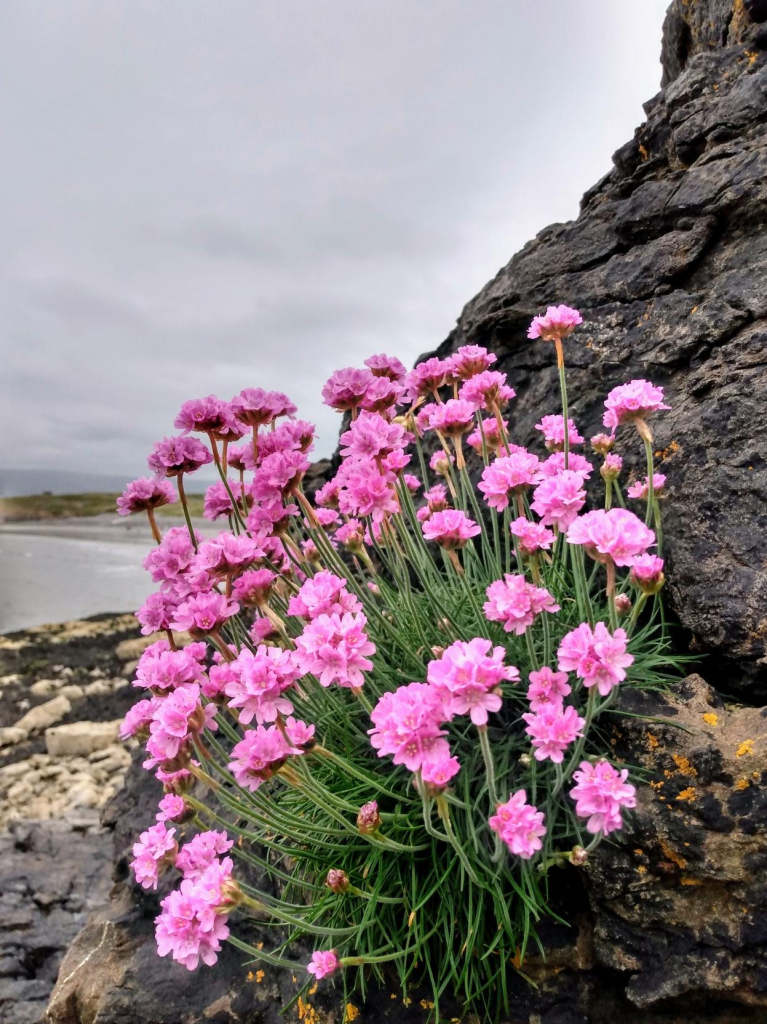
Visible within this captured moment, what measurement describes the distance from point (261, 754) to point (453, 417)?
61.6 inches

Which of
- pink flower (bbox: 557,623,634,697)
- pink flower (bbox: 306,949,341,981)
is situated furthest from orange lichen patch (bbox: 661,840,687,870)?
pink flower (bbox: 306,949,341,981)

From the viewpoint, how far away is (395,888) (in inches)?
92.5

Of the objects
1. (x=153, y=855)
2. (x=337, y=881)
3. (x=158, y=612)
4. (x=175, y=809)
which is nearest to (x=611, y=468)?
(x=337, y=881)

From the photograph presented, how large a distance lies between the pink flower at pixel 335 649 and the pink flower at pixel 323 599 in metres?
0.19

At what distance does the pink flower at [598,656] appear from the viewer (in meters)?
1.73

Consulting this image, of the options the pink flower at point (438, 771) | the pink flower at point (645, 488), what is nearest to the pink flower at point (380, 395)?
the pink flower at point (645, 488)

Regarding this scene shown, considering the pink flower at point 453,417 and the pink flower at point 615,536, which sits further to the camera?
the pink flower at point 453,417

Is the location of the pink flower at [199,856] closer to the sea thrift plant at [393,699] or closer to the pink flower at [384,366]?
the sea thrift plant at [393,699]

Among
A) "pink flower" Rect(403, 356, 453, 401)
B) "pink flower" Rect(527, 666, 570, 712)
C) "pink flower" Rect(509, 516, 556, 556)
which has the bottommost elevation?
"pink flower" Rect(527, 666, 570, 712)

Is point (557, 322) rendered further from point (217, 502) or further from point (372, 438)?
point (217, 502)

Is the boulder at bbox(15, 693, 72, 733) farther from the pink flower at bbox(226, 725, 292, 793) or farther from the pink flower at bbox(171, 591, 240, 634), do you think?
the pink flower at bbox(226, 725, 292, 793)

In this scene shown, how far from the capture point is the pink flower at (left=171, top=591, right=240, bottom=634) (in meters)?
2.32

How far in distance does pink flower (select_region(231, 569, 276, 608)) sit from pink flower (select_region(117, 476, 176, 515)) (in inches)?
25.6

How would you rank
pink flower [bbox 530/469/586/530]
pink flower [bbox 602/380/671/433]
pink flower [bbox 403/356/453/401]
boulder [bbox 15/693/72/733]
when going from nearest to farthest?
pink flower [bbox 530/469/586/530]
pink flower [bbox 602/380/671/433]
pink flower [bbox 403/356/453/401]
boulder [bbox 15/693/72/733]
